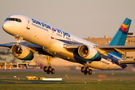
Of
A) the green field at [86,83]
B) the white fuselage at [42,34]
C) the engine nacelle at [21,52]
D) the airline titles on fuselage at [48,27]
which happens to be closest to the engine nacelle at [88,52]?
the white fuselage at [42,34]

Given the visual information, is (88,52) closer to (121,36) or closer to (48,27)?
(48,27)

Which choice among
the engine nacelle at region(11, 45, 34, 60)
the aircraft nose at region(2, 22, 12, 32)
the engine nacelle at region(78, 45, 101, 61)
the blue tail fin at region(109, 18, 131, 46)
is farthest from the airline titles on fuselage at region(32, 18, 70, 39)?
the blue tail fin at region(109, 18, 131, 46)

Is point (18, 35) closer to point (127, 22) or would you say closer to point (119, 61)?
point (119, 61)

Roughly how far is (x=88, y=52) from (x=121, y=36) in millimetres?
13089

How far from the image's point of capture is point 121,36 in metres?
42.6

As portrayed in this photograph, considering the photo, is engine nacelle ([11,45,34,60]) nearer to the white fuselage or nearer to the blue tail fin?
the white fuselage

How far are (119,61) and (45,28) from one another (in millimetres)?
15635

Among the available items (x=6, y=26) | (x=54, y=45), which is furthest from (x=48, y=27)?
(x=6, y=26)

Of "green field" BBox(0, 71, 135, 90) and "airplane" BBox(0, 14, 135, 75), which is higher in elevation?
"airplane" BBox(0, 14, 135, 75)

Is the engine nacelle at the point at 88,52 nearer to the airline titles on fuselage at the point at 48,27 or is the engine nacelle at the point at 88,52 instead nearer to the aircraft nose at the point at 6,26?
the airline titles on fuselage at the point at 48,27

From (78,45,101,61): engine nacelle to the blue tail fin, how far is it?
405 inches

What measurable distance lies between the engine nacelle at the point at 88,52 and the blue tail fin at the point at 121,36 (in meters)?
10.3

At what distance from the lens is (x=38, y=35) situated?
28906 millimetres

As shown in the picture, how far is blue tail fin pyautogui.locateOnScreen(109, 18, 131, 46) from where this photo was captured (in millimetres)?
42031
